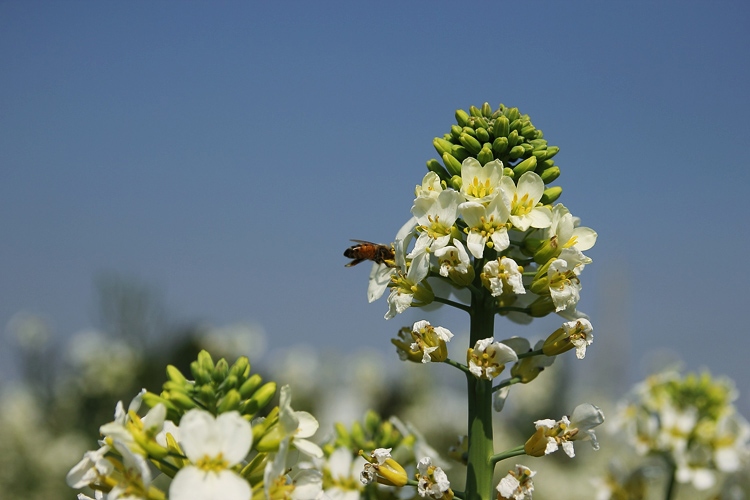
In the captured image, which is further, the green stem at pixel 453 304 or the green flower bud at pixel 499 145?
the green flower bud at pixel 499 145

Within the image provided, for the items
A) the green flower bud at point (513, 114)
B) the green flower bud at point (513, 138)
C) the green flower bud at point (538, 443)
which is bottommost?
the green flower bud at point (538, 443)

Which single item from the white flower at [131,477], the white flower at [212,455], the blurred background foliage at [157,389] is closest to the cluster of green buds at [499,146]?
the white flower at [212,455]

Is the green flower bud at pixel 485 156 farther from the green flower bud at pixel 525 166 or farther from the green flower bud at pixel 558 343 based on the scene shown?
the green flower bud at pixel 558 343

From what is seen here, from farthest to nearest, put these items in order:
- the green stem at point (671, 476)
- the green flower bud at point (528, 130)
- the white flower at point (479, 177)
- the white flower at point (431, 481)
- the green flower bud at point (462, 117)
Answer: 1. the green stem at point (671, 476)
2. the green flower bud at point (462, 117)
3. the green flower bud at point (528, 130)
4. the white flower at point (479, 177)
5. the white flower at point (431, 481)

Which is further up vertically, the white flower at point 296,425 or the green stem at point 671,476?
the green stem at point 671,476

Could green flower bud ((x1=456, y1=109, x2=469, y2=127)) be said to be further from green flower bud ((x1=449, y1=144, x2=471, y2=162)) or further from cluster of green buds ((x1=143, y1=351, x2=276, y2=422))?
cluster of green buds ((x1=143, y1=351, x2=276, y2=422))

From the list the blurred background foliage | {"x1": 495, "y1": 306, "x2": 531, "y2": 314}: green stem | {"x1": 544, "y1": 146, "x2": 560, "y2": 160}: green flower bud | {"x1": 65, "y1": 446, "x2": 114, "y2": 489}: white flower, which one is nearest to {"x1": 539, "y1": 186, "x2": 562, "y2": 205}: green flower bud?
{"x1": 544, "y1": 146, "x2": 560, "y2": 160}: green flower bud

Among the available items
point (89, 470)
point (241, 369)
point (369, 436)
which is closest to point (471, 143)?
point (241, 369)
